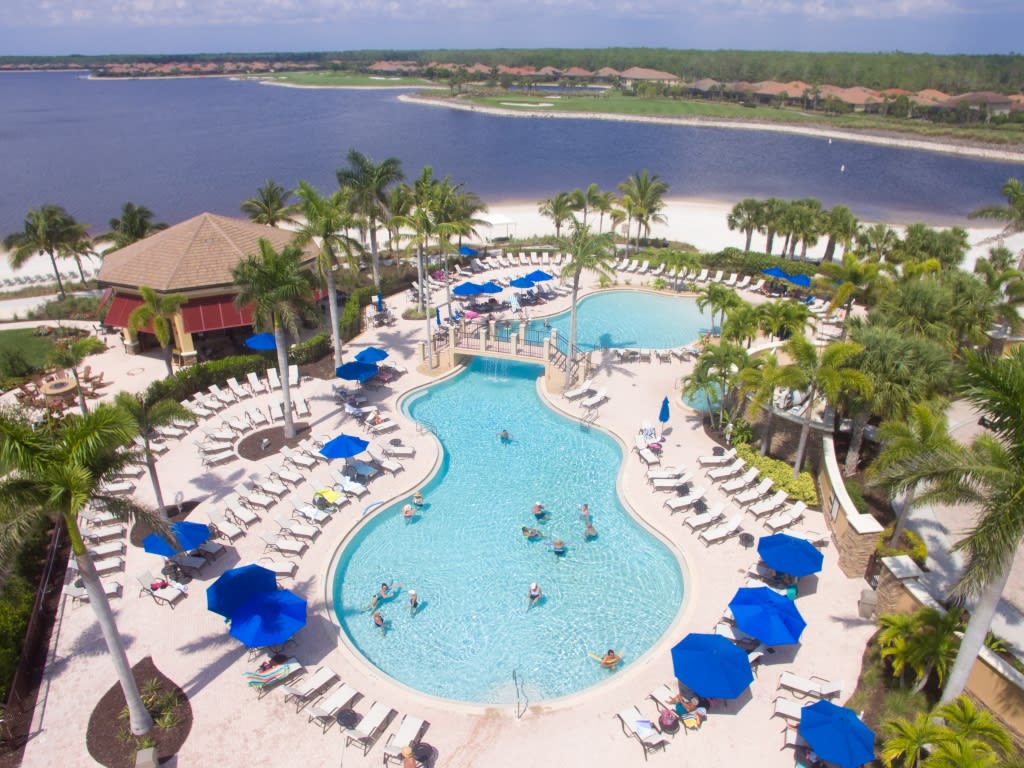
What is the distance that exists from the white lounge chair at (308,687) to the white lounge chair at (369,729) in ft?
4.31

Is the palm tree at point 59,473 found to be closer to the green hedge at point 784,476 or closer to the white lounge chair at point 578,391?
the green hedge at point 784,476

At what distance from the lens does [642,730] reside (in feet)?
44.2

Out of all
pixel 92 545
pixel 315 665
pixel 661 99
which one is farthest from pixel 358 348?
pixel 661 99

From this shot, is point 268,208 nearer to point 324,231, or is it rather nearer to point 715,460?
point 324,231

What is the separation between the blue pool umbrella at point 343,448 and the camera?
71.8ft

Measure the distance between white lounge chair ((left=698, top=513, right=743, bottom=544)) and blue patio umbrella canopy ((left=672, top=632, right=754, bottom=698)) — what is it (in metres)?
5.17

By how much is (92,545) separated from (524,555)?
1283cm

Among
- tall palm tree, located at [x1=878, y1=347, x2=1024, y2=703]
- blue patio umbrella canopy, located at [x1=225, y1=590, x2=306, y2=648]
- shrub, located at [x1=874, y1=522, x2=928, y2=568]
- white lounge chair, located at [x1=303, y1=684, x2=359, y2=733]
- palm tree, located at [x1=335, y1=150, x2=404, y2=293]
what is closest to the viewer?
tall palm tree, located at [x1=878, y1=347, x2=1024, y2=703]

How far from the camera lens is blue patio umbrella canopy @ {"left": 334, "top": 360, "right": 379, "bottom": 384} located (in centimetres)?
2744

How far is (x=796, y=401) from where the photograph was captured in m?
24.2

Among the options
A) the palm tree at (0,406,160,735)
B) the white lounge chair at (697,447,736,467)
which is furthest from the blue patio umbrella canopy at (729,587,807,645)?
the palm tree at (0,406,160,735)

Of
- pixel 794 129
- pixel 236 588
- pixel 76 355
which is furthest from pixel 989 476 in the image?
pixel 794 129

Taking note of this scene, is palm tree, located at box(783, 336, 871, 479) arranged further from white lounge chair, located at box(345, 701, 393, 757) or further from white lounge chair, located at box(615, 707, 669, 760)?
white lounge chair, located at box(345, 701, 393, 757)

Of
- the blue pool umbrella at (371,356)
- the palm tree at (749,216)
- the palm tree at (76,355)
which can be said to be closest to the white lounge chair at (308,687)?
the palm tree at (76,355)
